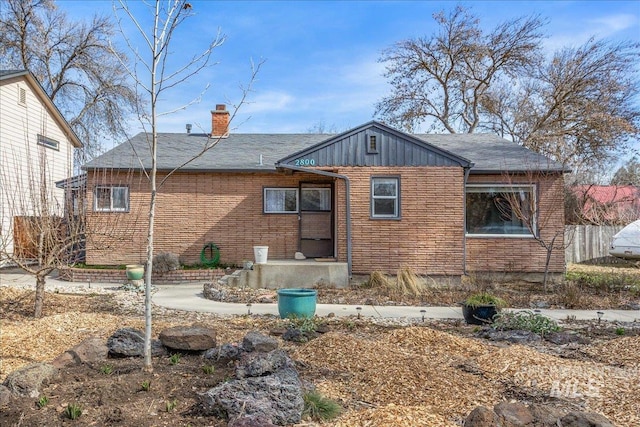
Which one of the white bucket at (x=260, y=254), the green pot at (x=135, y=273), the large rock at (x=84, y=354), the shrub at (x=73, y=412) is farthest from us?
the white bucket at (x=260, y=254)

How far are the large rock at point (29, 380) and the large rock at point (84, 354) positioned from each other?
499 mm

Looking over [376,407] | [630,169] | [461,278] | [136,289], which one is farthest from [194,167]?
[630,169]

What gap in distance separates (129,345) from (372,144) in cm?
918

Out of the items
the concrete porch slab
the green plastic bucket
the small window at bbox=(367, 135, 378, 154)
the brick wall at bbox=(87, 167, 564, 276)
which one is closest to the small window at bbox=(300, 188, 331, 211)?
the brick wall at bbox=(87, 167, 564, 276)

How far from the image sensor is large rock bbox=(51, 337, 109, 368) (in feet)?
15.2

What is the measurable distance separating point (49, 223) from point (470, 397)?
6265 millimetres

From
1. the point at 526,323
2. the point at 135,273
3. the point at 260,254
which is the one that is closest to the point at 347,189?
the point at 260,254

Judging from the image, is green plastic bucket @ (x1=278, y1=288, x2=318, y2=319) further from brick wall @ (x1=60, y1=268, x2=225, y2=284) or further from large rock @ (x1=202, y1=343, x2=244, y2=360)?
brick wall @ (x1=60, y1=268, x2=225, y2=284)

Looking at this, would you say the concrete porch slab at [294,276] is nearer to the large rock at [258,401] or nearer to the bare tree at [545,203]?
the bare tree at [545,203]

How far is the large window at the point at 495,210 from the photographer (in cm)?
1359

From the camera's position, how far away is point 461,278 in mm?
12586

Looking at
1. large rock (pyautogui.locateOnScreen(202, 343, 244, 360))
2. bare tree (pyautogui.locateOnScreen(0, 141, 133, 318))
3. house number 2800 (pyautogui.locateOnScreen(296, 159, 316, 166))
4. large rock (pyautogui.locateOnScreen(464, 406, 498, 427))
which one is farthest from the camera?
house number 2800 (pyautogui.locateOnScreen(296, 159, 316, 166))

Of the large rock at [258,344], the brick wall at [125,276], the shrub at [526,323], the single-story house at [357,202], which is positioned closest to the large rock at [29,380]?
the large rock at [258,344]

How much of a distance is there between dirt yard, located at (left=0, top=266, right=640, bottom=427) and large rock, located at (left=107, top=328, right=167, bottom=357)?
0.13 metres
